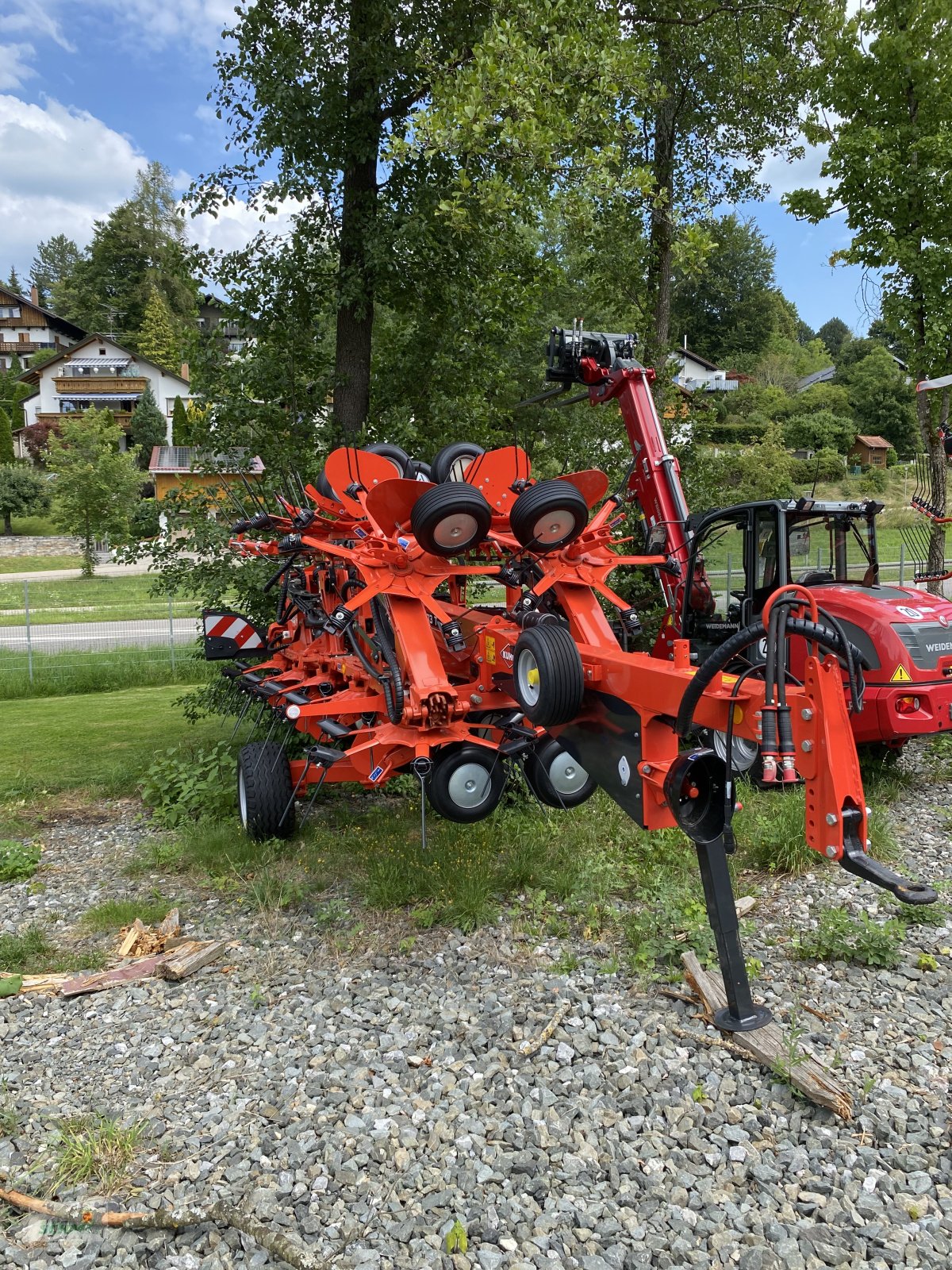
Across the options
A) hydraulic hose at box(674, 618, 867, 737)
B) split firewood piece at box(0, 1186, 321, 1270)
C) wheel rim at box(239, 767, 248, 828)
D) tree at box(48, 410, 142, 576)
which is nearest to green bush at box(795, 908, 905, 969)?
hydraulic hose at box(674, 618, 867, 737)

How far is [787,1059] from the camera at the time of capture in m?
3.76

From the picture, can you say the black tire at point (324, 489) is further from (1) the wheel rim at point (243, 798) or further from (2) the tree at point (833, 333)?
(2) the tree at point (833, 333)

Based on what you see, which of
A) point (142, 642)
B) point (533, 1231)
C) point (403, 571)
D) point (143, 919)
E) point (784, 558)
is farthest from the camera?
point (142, 642)

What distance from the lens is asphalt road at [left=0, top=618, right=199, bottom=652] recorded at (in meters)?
18.1

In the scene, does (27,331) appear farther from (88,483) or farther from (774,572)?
(774,572)

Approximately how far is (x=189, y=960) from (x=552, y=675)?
2.67 m

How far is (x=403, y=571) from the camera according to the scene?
18.0 ft

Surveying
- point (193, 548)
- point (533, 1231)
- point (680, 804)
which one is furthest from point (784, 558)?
point (533, 1231)

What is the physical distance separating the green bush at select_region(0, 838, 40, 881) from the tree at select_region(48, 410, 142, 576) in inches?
936

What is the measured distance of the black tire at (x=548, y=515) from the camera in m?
5.00

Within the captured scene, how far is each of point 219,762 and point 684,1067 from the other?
18.4ft

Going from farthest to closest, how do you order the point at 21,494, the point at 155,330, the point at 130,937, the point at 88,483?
1. the point at 155,330
2. the point at 21,494
3. the point at 88,483
4. the point at 130,937

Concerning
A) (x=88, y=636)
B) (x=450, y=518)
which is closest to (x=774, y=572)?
(x=450, y=518)

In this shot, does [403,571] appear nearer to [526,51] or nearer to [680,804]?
[680,804]
